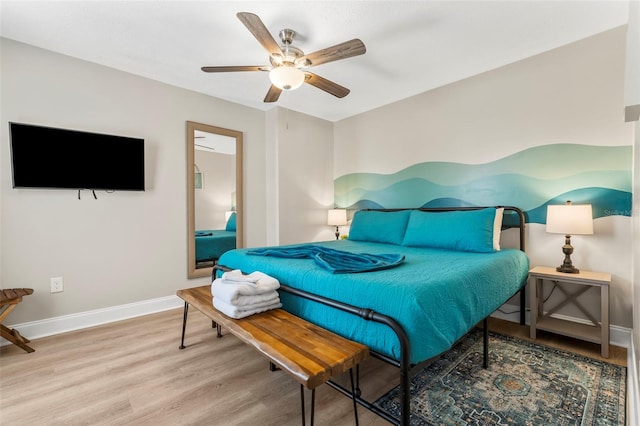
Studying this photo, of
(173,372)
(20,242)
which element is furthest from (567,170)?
A: (20,242)

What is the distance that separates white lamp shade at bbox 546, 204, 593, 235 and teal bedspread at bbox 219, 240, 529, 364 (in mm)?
597

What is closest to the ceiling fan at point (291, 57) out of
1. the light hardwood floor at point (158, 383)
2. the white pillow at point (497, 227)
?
the white pillow at point (497, 227)

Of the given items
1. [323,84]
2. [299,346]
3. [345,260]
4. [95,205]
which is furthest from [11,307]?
[323,84]

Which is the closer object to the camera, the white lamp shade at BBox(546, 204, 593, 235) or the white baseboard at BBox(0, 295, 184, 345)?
the white lamp shade at BBox(546, 204, 593, 235)

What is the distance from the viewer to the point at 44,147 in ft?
8.09

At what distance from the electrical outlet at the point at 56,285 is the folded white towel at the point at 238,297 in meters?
1.85

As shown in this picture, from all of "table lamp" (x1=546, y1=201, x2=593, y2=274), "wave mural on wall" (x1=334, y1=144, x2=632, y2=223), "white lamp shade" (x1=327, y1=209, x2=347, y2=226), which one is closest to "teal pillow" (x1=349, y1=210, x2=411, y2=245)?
"wave mural on wall" (x1=334, y1=144, x2=632, y2=223)

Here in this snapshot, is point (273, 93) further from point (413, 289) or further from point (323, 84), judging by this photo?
point (413, 289)

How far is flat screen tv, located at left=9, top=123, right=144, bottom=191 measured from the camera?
93.5 inches

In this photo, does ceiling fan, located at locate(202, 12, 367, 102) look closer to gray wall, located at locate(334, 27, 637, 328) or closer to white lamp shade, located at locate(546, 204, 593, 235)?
gray wall, located at locate(334, 27, 637, 328)

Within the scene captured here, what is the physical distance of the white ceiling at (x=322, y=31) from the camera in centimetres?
204

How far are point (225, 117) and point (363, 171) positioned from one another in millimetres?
2086

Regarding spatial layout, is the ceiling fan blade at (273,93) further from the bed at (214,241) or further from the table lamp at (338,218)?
the table lamp at (338,218)

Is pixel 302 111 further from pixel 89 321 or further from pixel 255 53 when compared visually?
pixel 89 321
